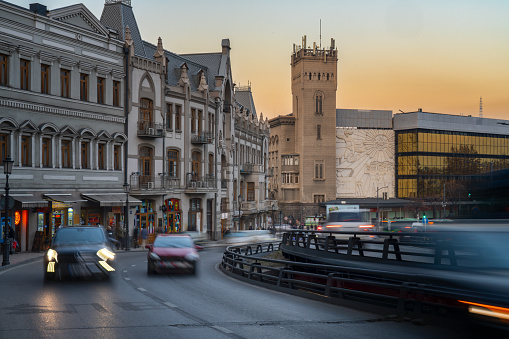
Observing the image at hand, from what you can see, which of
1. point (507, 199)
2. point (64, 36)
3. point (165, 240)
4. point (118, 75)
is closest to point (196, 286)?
point (165, 240)

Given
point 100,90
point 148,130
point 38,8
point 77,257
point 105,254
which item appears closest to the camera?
point 77,257

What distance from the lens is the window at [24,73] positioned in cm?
3494

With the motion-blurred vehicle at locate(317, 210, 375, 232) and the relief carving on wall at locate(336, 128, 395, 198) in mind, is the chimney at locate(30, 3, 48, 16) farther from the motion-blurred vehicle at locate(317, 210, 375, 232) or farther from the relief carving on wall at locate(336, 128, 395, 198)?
the relief carving on wall at locate(336, 128, 395, 198)

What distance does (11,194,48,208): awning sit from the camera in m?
33.4

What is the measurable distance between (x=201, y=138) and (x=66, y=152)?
53.1 feet

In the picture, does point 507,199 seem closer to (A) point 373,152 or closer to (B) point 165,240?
(B) point 165,240

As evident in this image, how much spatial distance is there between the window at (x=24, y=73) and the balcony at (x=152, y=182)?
11536mm

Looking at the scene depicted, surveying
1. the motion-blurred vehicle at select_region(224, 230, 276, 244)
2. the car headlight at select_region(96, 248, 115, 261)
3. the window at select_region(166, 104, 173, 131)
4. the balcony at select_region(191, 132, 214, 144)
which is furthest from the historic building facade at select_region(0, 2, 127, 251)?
the car headlight at select_region(96, 248, 115, 261)

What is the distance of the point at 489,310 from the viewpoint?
375 inches

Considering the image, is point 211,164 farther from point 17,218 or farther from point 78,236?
point 78,236

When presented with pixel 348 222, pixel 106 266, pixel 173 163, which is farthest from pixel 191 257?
pixel 173 163

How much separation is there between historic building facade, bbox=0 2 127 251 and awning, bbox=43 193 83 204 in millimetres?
58

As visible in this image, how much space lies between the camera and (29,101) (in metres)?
35.2

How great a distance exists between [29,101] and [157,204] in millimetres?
15005
